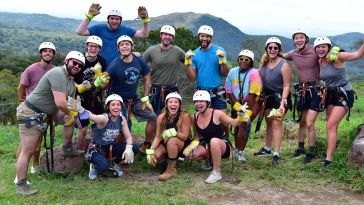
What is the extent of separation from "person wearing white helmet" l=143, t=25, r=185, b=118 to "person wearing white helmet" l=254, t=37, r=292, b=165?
7.03ft

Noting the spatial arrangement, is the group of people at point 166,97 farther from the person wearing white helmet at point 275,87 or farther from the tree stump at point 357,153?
Result: the tree stump at point 357,153

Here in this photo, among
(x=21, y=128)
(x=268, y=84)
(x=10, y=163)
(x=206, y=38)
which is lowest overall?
(x=10, y=163)

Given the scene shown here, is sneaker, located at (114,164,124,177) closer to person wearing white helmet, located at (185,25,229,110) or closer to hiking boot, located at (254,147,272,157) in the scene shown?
person wearing white helmet, located at (185,25,229,110)

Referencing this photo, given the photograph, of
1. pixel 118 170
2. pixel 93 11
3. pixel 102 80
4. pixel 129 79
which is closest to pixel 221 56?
pixel 129 79

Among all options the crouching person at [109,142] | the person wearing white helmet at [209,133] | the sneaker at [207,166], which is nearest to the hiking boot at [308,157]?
the person wearing white helmet at [209,133]

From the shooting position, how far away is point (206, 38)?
376 inches

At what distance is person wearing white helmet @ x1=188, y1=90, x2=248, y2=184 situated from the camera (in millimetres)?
8555

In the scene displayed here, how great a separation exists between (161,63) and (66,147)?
9.94ft

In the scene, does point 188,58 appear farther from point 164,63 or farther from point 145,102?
point 145,102

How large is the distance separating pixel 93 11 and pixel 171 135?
3805mm

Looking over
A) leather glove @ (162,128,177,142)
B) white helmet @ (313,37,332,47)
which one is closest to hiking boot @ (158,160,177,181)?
leather glove @ (162,128,177,142)

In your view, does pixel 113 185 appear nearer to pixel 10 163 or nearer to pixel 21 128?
pixel 21 128

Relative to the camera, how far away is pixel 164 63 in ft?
31.9

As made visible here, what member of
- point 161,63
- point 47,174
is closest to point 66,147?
point 47,174
